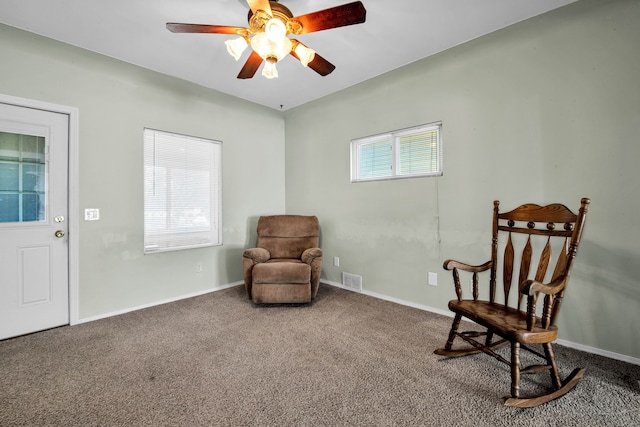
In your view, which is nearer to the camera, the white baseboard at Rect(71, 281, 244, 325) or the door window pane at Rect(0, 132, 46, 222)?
the door window pane at Rect(0, 132, 46, 222)

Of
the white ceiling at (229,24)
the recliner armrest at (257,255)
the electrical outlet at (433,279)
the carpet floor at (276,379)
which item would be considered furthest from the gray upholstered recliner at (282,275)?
the white ceiling at (229,24)

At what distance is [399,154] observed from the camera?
Result: 10.5 ft

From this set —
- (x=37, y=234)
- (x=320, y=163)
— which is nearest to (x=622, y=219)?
(x=320, y=163)

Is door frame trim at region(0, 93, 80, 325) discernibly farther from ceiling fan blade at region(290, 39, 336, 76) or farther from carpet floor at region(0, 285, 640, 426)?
ceiling fan blade at region(290, 39, 336, 76)

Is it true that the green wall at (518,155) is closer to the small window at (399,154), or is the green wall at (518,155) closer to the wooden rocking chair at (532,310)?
the small window at (399,154)

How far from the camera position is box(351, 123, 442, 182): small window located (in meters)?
2.91

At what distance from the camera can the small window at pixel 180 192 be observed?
123 inches

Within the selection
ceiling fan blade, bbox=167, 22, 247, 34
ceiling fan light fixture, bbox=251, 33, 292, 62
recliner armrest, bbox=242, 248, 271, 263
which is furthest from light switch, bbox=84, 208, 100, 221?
ceiling fan light fixture, bbox=251, 33, 292, 62

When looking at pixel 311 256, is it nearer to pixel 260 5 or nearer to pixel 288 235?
pixel 288 235

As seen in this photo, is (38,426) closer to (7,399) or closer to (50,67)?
(7,399)

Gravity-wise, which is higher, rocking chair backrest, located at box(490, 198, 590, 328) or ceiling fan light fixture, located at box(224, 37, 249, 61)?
ceiling fan light fixture, located at box(224, 37, 249, 61)

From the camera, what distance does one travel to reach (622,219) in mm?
1942

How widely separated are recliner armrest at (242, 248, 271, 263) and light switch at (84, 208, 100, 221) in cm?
146

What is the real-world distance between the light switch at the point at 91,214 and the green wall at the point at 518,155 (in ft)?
8.73
